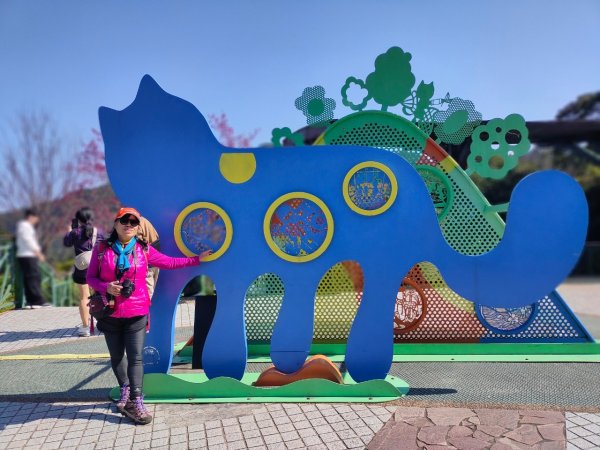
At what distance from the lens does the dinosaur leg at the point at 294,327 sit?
3516 mm

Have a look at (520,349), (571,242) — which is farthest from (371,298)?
(520,349)

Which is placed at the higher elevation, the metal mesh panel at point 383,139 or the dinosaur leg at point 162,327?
the metal mesh panel at point 383,139

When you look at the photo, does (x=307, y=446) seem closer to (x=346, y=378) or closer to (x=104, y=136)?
(x=346, y=378)

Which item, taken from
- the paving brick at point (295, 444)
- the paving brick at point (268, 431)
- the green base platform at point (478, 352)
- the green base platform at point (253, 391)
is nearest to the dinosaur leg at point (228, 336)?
the green base platform at point (253, 391)

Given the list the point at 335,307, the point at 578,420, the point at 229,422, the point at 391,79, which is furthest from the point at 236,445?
the point at 391,79

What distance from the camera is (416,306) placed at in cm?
490

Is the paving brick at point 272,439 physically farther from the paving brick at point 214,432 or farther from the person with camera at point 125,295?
the person with camera at point 125,295

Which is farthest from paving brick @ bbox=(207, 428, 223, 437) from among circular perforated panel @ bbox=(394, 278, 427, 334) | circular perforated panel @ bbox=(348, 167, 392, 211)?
circular perforated panel @ bbox=(394, 278, 427, 334)

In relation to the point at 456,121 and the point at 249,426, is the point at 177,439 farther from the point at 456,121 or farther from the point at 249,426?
the point at 456,121

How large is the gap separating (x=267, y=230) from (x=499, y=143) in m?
2.74

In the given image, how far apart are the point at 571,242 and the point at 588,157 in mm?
17588

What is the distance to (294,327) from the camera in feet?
11.5

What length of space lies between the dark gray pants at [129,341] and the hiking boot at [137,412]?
0.04m

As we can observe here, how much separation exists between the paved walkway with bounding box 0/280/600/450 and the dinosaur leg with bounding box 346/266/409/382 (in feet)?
0.96
